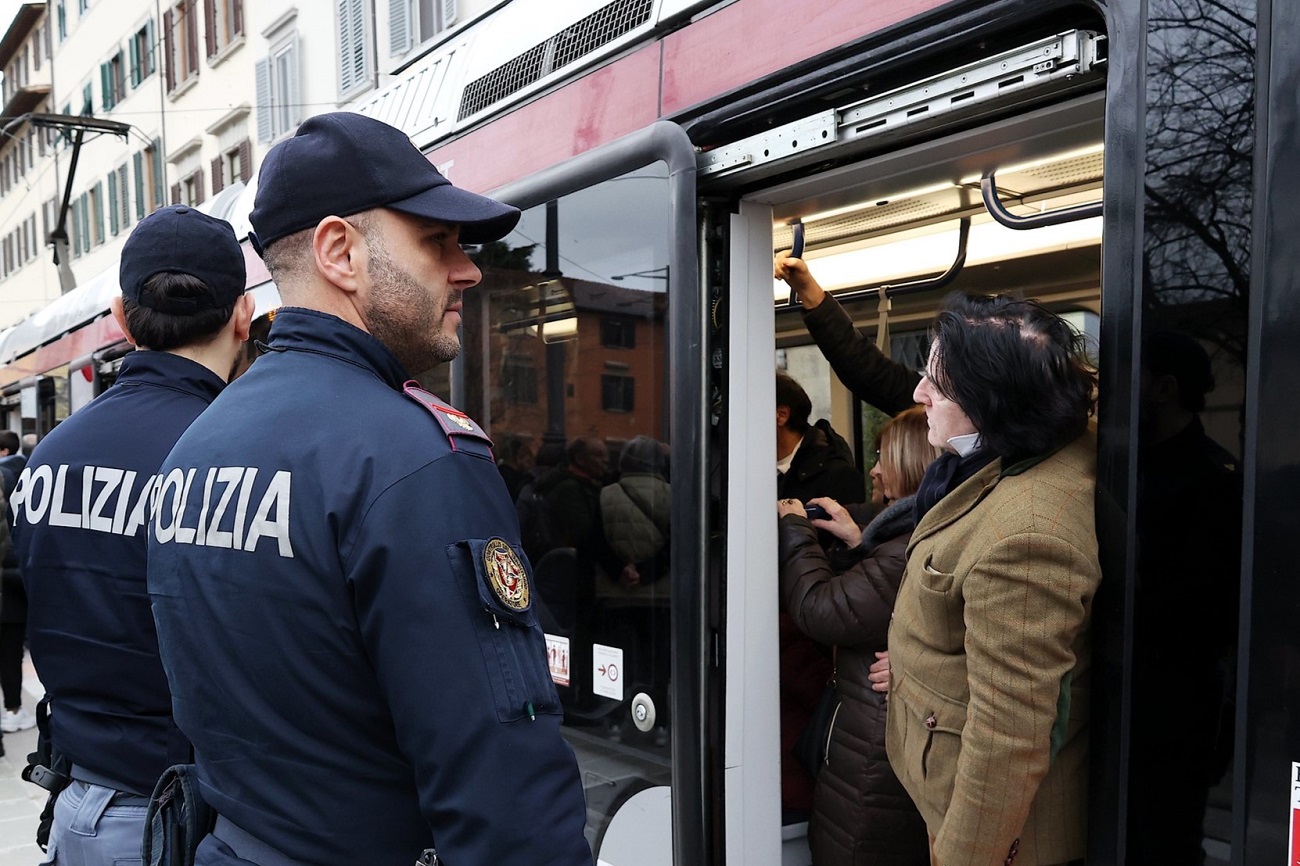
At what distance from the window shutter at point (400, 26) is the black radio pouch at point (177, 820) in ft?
35.0

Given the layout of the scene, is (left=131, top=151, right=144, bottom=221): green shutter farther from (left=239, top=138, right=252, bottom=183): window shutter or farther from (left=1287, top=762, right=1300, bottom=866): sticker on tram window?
(left=1287, top=762, right=1300, bottom=866): sticker on tram window

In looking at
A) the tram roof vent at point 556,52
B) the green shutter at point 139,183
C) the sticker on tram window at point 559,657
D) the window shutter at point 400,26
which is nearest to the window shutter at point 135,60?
the green shutter at point 139,183

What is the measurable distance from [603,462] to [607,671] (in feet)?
1.58

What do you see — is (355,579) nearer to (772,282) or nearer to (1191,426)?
(1191,426)

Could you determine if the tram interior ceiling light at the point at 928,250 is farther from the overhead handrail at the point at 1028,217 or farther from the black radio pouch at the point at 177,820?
the black radio pouch at the point at 177,820

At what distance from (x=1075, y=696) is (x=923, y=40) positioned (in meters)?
1.11

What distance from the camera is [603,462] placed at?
102 inches

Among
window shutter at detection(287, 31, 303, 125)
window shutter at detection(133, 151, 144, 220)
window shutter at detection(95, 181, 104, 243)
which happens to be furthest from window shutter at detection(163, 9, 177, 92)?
window shutter at detection(287, 31, 303, 125)

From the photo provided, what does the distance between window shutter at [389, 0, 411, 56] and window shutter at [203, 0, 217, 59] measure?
22.8 ft

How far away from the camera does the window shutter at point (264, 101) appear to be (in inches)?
579

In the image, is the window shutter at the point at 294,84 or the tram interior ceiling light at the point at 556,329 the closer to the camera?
the tram interior ceiling light at the point at 556,329

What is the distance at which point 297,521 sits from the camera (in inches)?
46.1

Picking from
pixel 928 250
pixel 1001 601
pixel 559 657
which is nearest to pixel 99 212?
pixel 928 250

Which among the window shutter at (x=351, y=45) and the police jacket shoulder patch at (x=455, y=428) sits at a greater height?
the window shutter at (x=351, y=45)
